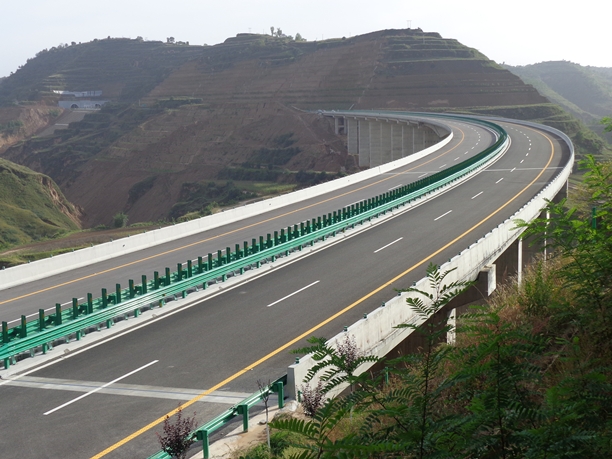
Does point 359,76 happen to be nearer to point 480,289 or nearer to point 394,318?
point 480,289

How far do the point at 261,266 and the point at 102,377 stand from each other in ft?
38.1

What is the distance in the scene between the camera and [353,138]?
11075 cm

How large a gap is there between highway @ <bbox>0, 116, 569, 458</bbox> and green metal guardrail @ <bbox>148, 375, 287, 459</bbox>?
82 cm

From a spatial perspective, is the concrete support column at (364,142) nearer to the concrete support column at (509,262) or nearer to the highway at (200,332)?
the highway at (200,332)

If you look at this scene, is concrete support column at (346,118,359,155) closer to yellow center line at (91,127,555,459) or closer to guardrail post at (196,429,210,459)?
yellow center line at (91,127,555,459)

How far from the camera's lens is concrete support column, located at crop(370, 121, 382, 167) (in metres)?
103

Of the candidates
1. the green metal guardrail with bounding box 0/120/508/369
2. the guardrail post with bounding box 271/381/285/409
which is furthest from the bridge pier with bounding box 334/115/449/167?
the guardrail post with bounding box 271/381/285/409

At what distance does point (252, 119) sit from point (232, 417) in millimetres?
124367

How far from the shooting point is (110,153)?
13862cm

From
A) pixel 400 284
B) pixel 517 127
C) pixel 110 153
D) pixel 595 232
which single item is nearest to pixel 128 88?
pixel 110 153

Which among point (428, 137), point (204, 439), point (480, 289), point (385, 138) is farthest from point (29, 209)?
point (204, 439)

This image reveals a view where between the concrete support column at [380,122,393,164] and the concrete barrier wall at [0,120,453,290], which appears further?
the concrete support column at [380,122,393,164]

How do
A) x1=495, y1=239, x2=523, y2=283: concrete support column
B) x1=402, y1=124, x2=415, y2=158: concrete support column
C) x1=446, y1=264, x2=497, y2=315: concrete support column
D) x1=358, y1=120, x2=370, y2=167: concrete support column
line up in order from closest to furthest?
x1=446, y1=264, x2=497, y2=315: concrete support column → x1=495, y1=239, x2=523, y2=283: concrete support column → x1=402, y1=124, x2=415, y2=158: concrete support column → x1=358, y1=120, x2=370, y2=167: concrete support column

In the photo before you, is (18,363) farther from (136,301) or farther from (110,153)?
(110,153)
